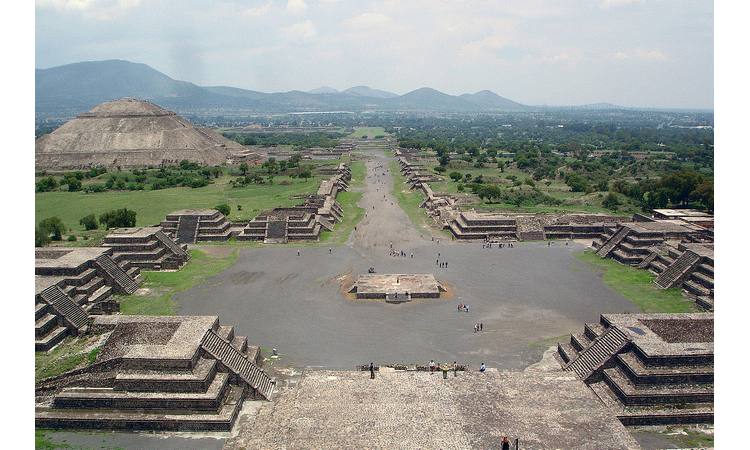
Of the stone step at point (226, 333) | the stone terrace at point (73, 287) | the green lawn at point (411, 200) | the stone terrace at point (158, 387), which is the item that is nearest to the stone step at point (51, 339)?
the stone terrace at point (73, 287)

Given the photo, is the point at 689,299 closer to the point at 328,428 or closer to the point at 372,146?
the point at 328,428

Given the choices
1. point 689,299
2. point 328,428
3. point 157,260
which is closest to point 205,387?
point 328,428

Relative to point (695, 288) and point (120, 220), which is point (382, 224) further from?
point (695, 288)

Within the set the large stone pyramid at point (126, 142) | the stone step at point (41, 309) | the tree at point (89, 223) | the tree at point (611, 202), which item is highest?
the large stone pyramid at point (126, 142)

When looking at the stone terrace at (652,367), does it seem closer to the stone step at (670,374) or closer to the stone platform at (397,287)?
the stone step at (670,374)

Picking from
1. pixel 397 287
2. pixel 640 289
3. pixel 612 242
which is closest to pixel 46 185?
pixel 397 287

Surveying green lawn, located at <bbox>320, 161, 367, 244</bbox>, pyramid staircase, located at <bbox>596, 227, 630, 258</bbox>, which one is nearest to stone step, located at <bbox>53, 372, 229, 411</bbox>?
green lawn, located at <bbox>320, 161, 367, 244</bbox>

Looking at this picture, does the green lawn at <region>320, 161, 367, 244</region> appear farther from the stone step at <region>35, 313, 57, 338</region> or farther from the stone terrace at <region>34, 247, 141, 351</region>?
the stone step at <region>35, 313, 57, 338</region>

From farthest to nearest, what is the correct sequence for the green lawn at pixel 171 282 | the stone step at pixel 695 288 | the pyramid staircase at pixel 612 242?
the pyramid staircase at pixel 612 242, the stone step at pixel 695 288, the green lawn at pixel 171 282
